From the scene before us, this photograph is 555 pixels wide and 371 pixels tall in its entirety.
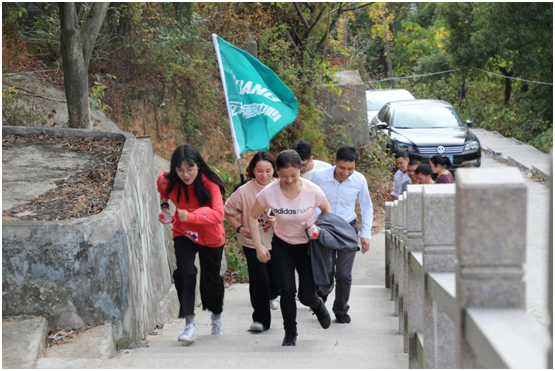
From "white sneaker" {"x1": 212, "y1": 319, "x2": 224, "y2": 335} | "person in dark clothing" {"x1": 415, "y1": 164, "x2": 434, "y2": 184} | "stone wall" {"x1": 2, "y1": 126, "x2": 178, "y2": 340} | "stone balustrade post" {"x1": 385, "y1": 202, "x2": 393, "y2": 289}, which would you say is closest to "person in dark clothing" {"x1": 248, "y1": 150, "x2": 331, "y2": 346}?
"white sneaker" {"x1": 212, "y1": 319, "x2": 224, "y2": 335}

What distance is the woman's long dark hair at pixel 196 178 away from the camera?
577cm

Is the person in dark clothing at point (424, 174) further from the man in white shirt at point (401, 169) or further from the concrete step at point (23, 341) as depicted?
the concrete step at point (23, 341)

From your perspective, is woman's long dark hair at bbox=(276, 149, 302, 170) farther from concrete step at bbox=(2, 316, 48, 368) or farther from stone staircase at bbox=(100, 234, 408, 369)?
concrete step at bbox=(2, 316, 48, 368)

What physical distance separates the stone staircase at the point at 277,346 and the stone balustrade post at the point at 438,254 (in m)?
1.55

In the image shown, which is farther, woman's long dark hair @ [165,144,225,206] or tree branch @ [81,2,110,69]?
tree branch @ [81,2,110,69]

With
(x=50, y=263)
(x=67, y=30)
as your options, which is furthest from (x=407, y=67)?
(x=50, y=263)

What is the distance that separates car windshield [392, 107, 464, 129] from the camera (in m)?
17.1

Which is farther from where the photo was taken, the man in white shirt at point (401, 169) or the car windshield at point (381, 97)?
the car windshield at point (381, 97)

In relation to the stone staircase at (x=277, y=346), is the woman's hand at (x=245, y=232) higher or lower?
higher

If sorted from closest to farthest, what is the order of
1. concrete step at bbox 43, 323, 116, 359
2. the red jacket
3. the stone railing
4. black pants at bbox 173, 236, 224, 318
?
the stone railing < concrete step at bbox 43, 323, 116, 359 < the red jacket < black pants at bbox 173, 236, 224, 318

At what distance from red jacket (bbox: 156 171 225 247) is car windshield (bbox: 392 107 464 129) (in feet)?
38.4

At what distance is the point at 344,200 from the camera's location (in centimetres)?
721

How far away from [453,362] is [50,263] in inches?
119

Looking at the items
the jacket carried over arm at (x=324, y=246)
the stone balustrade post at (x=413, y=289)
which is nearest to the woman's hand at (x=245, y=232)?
the jacket carried over arm at (x=324, y=246)
